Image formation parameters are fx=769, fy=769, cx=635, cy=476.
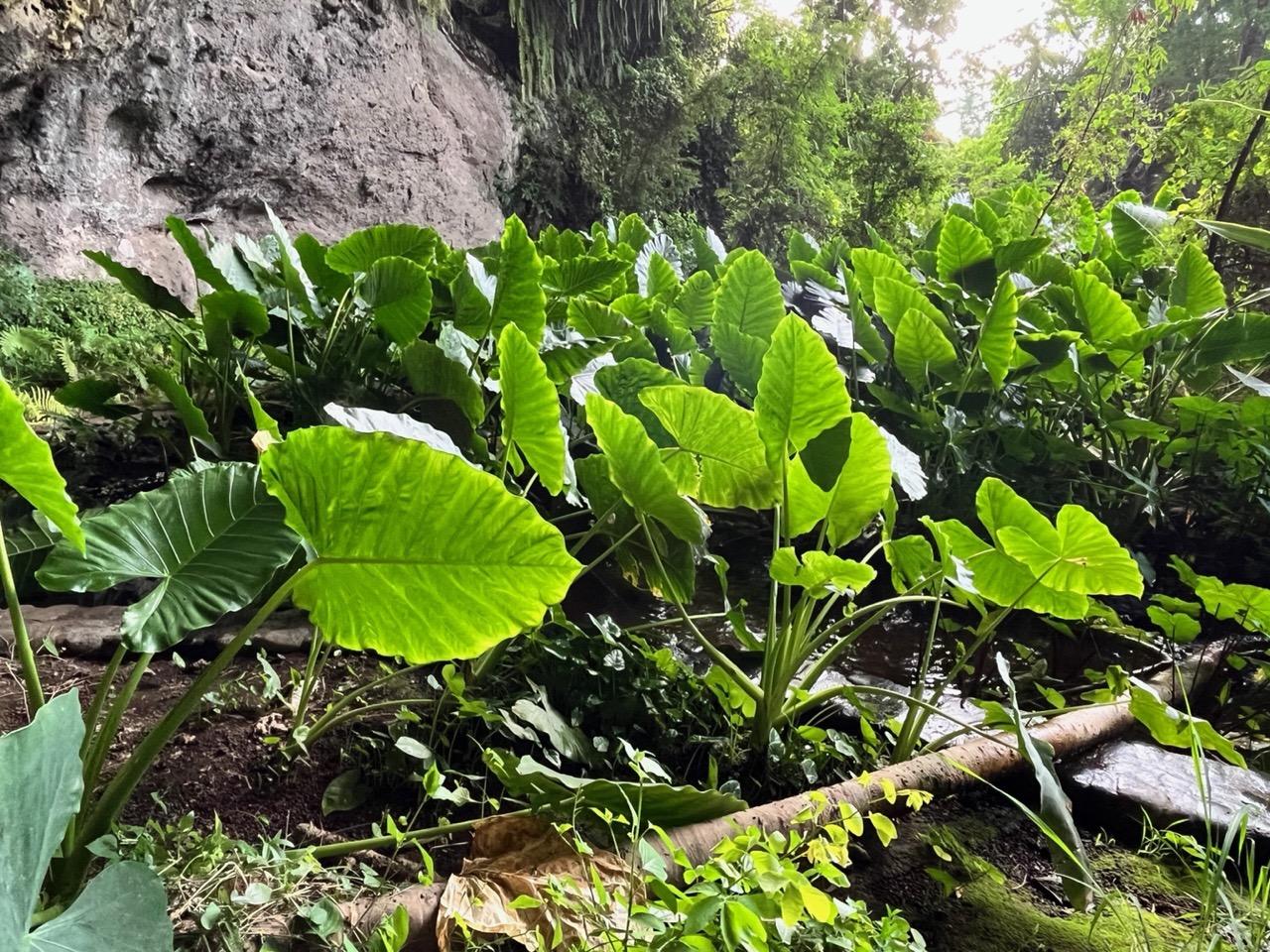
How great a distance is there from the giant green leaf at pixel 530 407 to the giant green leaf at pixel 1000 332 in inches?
53.4

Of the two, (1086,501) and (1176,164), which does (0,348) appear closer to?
(1086,501)

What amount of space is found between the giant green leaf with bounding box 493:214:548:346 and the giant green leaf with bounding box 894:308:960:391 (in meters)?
0.93

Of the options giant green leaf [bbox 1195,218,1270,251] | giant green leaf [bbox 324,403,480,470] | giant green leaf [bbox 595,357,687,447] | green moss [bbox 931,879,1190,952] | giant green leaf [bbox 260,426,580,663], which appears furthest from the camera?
giant green leaf [bbox 1195,218,1270,251]

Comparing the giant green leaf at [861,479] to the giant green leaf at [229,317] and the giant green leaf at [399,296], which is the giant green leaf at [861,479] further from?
the giant green leaf at [229,317]

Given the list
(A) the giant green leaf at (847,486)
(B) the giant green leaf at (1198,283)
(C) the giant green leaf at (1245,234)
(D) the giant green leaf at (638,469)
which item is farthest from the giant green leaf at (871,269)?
(D) the giant green leaf at (638,469)

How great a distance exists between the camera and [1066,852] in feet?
2.71

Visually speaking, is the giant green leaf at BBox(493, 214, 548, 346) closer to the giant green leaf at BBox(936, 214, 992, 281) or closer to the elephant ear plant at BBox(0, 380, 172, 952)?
the elephant ear plant at BBox(0, 380, 172, 952)

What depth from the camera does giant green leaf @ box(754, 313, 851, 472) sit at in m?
1.08

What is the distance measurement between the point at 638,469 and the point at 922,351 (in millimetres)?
1286

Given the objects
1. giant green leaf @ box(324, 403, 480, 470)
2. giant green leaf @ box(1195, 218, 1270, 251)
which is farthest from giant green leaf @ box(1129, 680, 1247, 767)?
giant green leaf @ box(1195, 218, 1270, 251)

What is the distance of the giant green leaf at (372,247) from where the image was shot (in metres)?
1.90

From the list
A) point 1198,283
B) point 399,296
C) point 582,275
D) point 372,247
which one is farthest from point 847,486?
point 1198,283

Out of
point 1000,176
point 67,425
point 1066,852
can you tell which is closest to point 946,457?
point 1066,852

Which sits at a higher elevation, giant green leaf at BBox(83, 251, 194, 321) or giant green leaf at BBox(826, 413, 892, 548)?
giant green leaf at BBox(83, 251, 194, 321)
